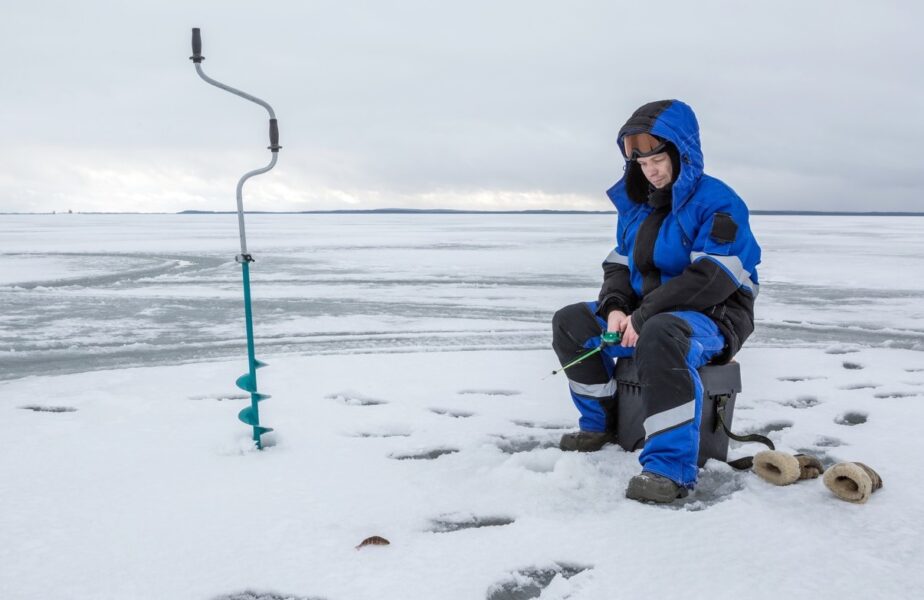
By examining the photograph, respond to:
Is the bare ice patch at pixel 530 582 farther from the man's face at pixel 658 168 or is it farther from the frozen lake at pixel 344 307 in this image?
the frozen lake at pixel 344 307

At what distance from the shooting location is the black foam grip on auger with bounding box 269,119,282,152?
2877 millimetres

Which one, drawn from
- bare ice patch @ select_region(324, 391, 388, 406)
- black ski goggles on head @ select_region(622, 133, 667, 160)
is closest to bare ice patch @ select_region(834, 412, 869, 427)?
black ski goggles on head @ select_region(622, 133, 667, 160)

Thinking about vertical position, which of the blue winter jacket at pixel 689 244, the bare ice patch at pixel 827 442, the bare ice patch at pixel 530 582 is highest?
the blue winter jacket at pixel 689 244

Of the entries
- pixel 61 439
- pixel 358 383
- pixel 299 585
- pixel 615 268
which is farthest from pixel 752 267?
pixel 61 439

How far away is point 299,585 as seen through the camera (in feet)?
6.19

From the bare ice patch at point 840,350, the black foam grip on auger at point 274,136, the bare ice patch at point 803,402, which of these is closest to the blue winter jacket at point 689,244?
the bare ice patch at point 803,402

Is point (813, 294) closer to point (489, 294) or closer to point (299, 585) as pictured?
point (489, 294)

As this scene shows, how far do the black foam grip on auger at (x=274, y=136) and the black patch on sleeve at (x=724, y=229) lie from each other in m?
1.68

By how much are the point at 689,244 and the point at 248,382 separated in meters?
A: 1.87

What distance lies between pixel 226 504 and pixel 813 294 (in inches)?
307

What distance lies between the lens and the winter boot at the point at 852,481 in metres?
2.32

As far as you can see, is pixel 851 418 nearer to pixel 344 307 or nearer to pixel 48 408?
pixel 48 408

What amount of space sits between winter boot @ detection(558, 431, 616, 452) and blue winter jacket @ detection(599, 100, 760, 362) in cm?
52

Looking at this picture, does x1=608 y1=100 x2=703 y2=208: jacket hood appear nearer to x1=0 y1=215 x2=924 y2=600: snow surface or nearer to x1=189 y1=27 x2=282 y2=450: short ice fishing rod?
x1=0 y1=215 x2=924 y2=600: snow surface
